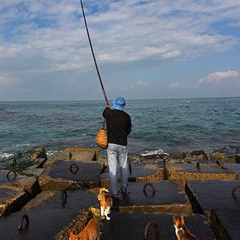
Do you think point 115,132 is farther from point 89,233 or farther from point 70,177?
point 89,233

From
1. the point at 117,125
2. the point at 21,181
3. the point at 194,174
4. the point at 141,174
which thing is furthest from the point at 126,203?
the point at 21,181

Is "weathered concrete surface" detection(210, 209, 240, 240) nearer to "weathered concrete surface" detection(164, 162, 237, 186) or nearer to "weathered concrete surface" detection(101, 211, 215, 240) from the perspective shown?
"weathered concrete surface" detection(101, 211, 215, 240)

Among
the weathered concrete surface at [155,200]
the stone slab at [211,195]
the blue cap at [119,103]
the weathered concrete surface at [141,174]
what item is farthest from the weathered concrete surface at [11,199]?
the stone slab at [211,195]

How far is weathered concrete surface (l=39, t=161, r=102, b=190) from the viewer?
17.6ft

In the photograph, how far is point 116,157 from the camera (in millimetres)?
4820

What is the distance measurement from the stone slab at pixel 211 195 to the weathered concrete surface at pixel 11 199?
9.70 ft

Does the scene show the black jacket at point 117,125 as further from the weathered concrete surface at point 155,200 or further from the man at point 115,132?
the weathered concrete surface at point 155,200

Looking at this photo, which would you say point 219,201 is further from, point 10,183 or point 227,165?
point 10,183

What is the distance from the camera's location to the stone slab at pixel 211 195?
414 cm

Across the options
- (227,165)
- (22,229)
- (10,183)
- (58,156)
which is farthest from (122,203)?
(58,156)

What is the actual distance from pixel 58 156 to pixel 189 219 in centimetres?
538

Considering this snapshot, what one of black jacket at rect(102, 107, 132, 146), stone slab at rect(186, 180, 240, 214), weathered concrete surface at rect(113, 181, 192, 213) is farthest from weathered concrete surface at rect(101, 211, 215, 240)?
black jacket at rect(102, 107, 132, 146)

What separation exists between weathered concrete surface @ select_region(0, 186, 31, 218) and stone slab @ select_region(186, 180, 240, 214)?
296 cm

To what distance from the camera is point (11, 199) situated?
4.29 meters
